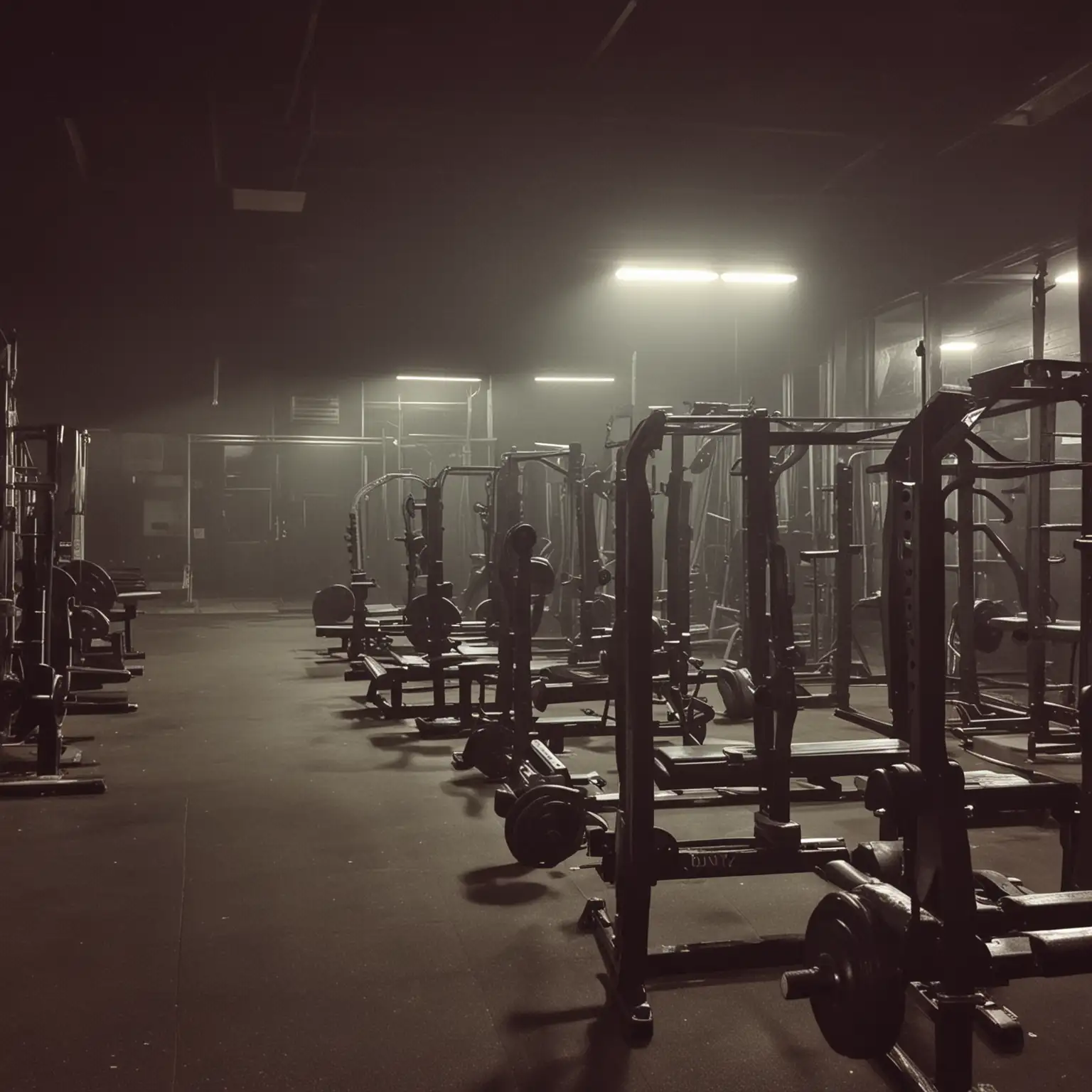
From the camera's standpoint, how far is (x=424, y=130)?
23.6ft

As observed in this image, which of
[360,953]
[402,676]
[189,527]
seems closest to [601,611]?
[402,676]

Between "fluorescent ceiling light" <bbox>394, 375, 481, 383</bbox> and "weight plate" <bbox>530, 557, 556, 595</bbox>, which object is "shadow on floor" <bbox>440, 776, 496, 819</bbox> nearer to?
"weight plate" <bbox>530, 557, 556, 595</bbox>

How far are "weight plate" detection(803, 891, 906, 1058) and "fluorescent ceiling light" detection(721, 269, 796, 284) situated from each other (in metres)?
9.21

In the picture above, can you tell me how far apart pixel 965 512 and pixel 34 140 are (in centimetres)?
661

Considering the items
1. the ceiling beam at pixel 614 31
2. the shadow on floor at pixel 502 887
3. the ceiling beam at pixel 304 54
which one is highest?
the ceiling beam at pixel 614 31

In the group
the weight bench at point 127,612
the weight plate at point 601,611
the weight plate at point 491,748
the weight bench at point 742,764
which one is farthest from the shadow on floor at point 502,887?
the weight bench at point 127,612

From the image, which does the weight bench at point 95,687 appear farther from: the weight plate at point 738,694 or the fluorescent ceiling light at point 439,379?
the fluorescent ceiling light at point 439,379

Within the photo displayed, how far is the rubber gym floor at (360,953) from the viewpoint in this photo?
2.18 m

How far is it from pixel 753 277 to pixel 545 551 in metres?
3.60

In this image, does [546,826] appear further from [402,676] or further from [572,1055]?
[402,676]

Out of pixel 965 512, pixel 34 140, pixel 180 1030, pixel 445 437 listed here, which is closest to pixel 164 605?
pixel 445 437

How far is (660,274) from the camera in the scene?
10.5 m

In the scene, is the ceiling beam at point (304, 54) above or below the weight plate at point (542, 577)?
above

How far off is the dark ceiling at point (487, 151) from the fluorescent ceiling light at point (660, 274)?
31 centimetres
